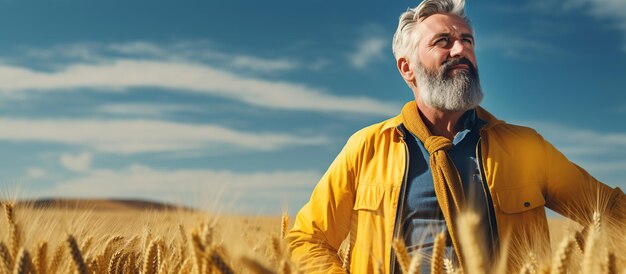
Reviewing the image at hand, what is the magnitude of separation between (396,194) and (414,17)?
50.4 inches

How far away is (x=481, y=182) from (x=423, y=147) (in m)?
0.38

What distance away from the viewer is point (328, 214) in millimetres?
3400

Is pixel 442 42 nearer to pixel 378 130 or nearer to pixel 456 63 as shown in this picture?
pixel 456 63

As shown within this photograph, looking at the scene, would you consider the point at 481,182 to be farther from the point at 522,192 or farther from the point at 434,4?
the point at 434,4

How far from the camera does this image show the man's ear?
155 inches

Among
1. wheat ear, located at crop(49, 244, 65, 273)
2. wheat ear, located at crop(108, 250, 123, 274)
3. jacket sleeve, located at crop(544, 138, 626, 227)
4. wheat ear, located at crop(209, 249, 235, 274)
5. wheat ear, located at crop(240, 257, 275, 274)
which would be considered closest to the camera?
wheat ear, located at crop(240, 257, 275, 274)

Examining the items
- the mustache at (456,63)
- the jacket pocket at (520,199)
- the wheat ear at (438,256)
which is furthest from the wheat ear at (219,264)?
the mustache at (456,63)

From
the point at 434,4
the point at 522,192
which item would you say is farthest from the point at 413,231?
the point at 434,4

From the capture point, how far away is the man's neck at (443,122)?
364 centimetres

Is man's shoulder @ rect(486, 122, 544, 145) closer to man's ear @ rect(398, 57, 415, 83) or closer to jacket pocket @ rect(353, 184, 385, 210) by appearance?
man's ear @ rect(398, 57, 415, 83)

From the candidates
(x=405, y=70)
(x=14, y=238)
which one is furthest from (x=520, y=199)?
(x=14, y=238)

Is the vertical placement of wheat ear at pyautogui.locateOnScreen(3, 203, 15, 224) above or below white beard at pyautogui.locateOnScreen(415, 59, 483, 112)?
below

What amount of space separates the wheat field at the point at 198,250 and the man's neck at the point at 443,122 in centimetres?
100

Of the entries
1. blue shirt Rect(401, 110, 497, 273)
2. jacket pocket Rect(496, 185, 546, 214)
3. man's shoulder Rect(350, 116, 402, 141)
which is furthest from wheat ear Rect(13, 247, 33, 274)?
jacket pocket Rect(496, 185, 546, 214)
